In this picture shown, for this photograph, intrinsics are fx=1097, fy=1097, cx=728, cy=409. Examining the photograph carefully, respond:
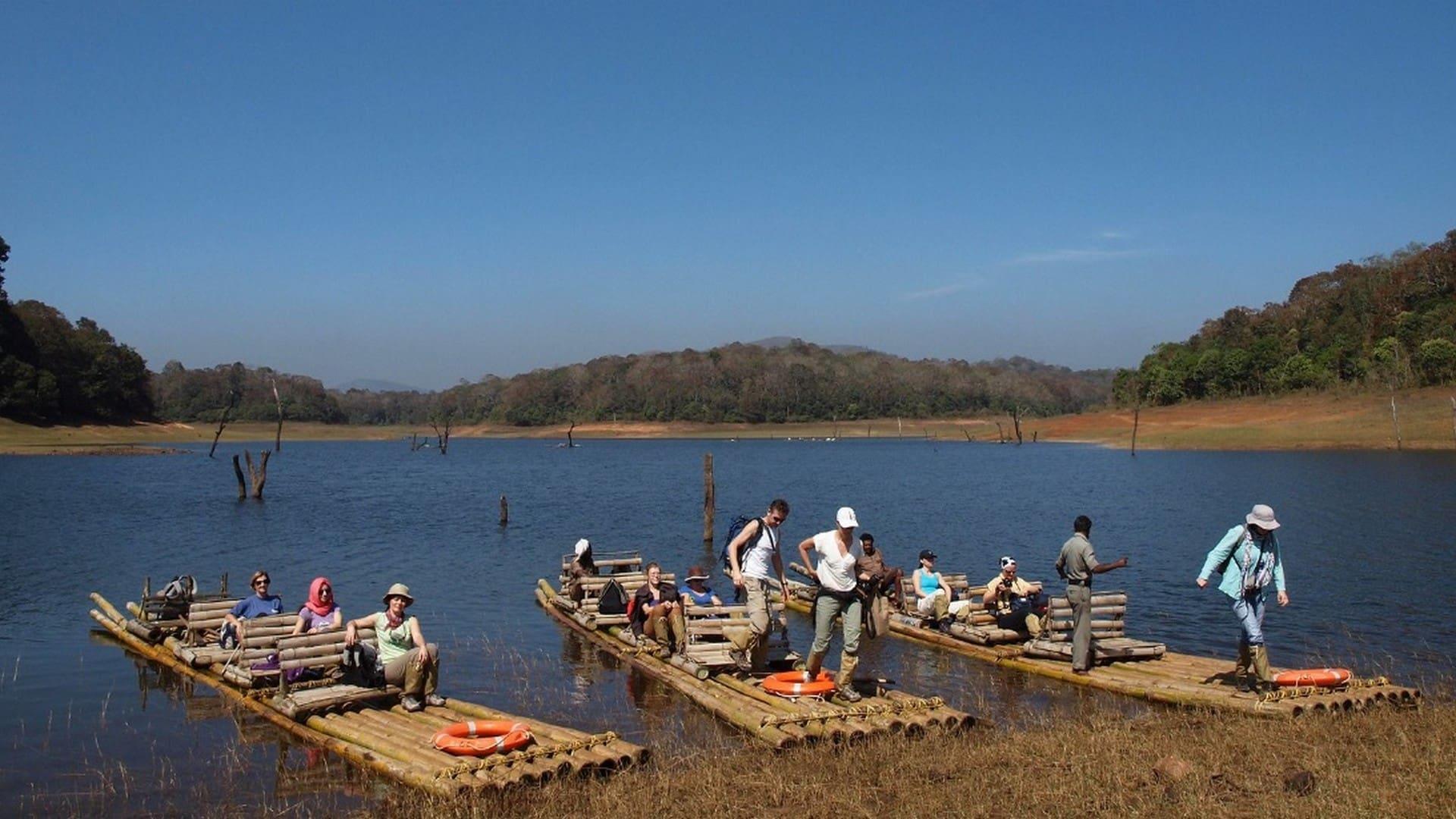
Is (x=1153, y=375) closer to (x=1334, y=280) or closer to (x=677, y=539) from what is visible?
(x=1334, y=280)

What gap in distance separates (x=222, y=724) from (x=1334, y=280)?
407 ft

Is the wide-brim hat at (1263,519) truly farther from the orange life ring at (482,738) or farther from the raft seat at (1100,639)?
the orange life ring at (482,738)

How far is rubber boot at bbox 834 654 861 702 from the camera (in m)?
12.5

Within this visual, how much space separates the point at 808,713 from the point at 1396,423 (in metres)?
75.0

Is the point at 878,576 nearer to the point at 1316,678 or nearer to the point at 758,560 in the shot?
the point at 758,560

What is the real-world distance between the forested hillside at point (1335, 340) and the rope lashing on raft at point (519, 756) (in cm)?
8661

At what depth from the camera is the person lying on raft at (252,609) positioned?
1567cm

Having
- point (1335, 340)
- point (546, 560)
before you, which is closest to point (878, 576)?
point (546, 560)

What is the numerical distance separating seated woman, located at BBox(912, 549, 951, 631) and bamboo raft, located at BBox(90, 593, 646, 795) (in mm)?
8405

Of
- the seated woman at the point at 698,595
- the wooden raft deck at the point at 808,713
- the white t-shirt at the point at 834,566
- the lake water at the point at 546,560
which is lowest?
the lake water at the point at 546,560

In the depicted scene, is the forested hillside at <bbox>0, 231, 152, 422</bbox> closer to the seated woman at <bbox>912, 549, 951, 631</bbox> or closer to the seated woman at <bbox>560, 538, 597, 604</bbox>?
the seated woman at <bbox>560, 538, 597, 604</bbox>

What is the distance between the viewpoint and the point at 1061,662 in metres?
15.8


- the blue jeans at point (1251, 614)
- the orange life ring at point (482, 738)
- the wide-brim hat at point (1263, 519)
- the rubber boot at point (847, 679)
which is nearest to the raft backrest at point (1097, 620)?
the blue jeans at point (1251, 614)

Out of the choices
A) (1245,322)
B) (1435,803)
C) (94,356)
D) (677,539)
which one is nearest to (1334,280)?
(1245,322)
